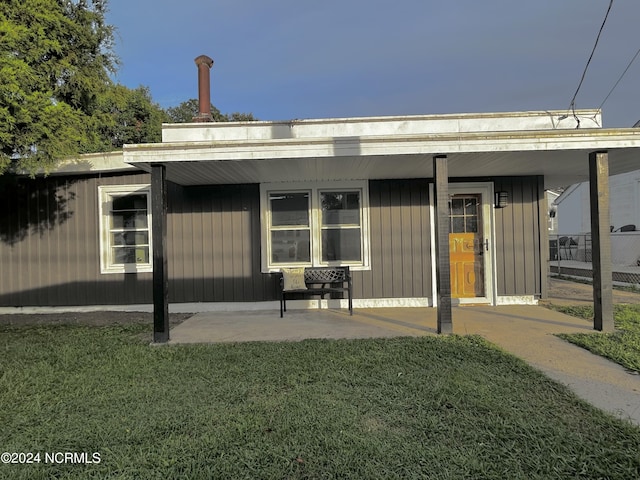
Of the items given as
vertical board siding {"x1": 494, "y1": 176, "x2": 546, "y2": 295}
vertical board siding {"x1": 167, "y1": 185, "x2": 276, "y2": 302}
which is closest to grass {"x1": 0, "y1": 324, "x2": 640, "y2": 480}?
vertical board siding {"x1": 167, "y1": 185, "x2": 276, "y2": 302}

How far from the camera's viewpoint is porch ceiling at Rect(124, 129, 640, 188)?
494 cm

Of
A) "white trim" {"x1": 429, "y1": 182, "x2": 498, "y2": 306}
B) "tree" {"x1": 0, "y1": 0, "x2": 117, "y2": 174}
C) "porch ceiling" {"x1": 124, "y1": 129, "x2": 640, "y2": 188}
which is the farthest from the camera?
"white trim" {"x1": 429, "y1": 182, "x2": 498, "y2": 306}

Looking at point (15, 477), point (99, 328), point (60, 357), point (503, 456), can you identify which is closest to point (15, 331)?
point (99, 328)

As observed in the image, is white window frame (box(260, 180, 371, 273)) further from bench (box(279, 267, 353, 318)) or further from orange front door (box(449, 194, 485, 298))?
orange front door (box(449, 194, 485, 298))

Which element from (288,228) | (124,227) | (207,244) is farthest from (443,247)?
(124,227)

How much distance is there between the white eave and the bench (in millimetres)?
1630

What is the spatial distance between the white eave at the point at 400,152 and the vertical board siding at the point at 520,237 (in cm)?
31

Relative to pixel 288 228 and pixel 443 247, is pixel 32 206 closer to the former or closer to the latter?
pixel 288 228

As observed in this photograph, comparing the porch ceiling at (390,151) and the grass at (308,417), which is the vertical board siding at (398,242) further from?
the grass at (308,417)

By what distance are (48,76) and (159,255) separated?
13.2ft

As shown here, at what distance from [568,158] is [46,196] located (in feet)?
29.7

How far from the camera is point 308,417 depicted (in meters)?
2.92

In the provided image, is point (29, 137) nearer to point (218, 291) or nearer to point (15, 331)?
point (15, 331)

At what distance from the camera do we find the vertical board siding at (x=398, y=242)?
24.1ft
